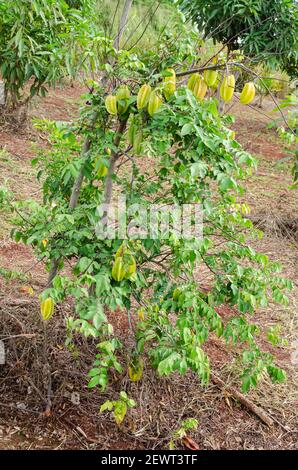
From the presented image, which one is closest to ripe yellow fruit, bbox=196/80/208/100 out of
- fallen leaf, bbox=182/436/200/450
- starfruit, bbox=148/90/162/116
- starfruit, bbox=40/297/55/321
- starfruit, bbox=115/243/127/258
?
starfruit, bbox=148/90/162/116

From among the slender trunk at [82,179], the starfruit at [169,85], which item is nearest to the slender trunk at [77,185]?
the slender trunk at [82,179]

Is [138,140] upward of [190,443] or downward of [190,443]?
upward

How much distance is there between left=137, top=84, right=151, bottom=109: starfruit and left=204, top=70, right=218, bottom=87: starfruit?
0.24 metres

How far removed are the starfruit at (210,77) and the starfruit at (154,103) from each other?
0.75 feet

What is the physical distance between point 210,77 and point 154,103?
0.26m

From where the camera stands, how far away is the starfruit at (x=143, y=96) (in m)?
1.44

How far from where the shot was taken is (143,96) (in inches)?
56.7

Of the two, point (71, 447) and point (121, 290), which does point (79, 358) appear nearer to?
point (71, 447)

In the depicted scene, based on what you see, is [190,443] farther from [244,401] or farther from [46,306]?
[46,306]

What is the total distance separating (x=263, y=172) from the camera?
20.3 feet

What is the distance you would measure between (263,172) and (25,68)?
332 cm

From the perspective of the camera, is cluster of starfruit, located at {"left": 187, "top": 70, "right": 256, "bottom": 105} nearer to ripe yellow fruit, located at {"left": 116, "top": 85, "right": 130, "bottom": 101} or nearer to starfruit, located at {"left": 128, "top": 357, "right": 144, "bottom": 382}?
ripe yellow fruit, located at {"left": 116, "top": 85, "right": 130, "bottom": 101}

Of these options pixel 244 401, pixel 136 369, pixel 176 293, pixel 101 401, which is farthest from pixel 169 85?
pixel 244 401

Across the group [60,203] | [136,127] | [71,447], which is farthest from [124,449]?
[136,127]
